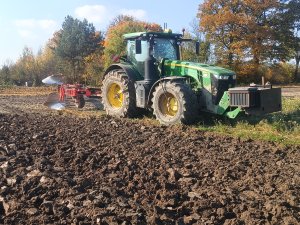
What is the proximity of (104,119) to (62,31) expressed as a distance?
94.6ft

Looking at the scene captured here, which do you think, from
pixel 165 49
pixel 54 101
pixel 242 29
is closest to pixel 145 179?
pixel 165 49

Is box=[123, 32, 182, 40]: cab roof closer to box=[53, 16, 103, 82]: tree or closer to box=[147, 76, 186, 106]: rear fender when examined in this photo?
box=[147, 76, 186, 106]: rear fender

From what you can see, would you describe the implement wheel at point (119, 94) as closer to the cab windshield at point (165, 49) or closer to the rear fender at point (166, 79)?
the rear fender at point (166, 79)

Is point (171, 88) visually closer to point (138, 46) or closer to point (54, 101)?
point (138, 46)

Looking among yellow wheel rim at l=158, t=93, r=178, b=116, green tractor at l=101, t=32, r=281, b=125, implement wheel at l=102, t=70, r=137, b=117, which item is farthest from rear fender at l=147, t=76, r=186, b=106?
implement wheel at l=102, t=70, r=137, b=117

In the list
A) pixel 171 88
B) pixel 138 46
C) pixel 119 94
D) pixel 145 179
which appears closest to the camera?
pixel 145 179

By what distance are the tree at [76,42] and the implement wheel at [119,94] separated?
23693 millimetres

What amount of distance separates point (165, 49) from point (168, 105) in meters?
1.74

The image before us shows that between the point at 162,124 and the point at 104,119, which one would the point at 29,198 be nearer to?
the point at 162,124

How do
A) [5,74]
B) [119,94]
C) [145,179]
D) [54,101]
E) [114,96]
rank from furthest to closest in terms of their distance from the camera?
1. [5,74]
2. [54,101]
3. [114,96]
4. [119,94]
5. [145,179]

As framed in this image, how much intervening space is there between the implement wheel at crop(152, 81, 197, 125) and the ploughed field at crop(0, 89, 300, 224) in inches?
24.1

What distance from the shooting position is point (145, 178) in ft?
17.9

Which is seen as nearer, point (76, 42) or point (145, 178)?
point (145, 178)

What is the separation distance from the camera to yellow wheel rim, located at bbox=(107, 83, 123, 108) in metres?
11.9
